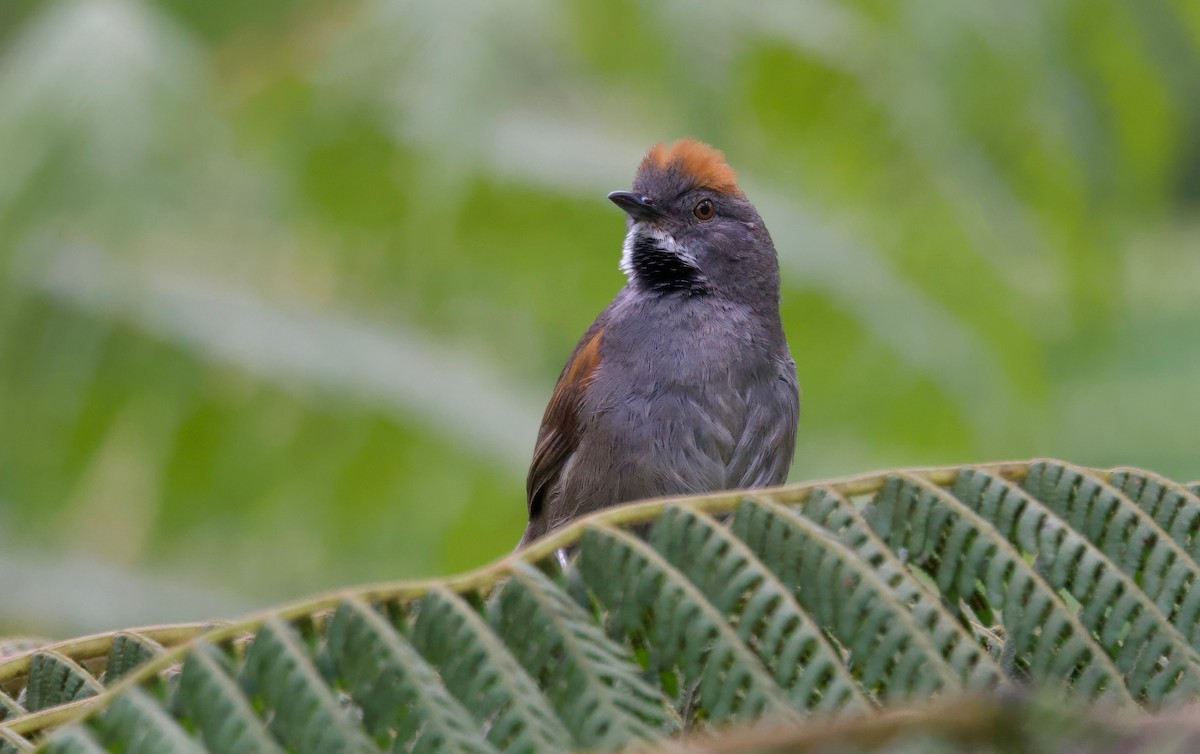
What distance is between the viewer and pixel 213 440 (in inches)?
258

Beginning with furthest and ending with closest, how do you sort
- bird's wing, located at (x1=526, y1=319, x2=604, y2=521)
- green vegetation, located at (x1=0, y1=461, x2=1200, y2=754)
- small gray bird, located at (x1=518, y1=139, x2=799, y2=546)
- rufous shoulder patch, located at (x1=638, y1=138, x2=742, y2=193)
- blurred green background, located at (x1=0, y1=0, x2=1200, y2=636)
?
1. blurred green background, located at (x1=0, y1=0, x2=1200, y2=636)
2. rufous shoulder patch, located at (x1=638, y1=138, x2=742, y2=193)
3. bird's wing, located at (x1=526, y1=319, x2=604, y2=521)
4. small gray bird, located at (x1=518, y1=139, x2=799, y2=546)
5. green vegetation, located at (x1=0, y1=461, x2=1200, y2=754)

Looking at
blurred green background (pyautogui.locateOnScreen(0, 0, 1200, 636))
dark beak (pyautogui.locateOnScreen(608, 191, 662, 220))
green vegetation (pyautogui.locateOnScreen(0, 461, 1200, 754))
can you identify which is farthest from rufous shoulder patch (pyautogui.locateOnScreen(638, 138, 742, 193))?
green vegetation (pyautogui.locateOnScreen(0, 461, 1200, 754))

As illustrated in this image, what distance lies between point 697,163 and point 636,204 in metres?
0.26

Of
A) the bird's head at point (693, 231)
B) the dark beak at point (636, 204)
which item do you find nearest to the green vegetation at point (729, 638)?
the bird's head at point (693, 231)

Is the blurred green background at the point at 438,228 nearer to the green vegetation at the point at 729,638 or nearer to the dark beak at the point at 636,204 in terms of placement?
the dark beak at the point at 636,204

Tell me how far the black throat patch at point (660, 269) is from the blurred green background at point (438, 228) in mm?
1470

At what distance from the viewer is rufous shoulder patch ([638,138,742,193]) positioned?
12.7ft

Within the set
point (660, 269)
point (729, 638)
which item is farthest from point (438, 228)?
point (729, 638)

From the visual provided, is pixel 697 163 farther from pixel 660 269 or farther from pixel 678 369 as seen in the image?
pixel 678 369

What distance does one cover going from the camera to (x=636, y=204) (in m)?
3.79

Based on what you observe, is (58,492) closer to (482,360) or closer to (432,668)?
(482,360)

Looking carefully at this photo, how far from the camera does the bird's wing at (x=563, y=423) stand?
3564 millimetres

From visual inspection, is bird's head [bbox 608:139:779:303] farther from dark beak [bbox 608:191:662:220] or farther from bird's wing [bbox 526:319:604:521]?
bird's wing [bbox 526:319:604:521]

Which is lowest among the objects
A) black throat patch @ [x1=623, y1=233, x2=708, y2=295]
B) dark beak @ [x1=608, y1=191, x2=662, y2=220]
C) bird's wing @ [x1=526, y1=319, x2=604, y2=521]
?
bird's wing @ [x1=526, y1=319, x2=604, y2=521]
